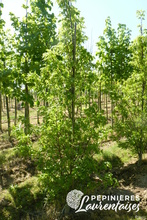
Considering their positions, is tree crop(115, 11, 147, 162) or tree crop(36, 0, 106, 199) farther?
tree crop(115, 11, 147, 162)

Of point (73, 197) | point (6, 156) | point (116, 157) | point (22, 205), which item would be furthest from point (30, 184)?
point (116, 157)

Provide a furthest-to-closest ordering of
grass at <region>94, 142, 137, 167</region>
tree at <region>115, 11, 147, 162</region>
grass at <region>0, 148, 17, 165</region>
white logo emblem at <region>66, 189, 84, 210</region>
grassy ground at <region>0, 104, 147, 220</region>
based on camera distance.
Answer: grass at <region>0, 148, 17, 165</region> → grass at <region>94, 142, 137, 167</region> → tree at <region>115, 11, 147, 162</region> → grassy ground at <region>0, 104, 147, 220</region> → white logo emblem at <region>66, 189, 84, 210</region>

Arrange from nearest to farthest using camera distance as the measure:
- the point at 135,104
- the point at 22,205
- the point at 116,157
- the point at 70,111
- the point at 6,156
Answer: the point at 70,111
the point at 22,205
the point at 135,104
the point at 116,157
the point at 6,156

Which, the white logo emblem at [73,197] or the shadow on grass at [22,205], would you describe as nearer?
the white logo emblem at [73,197]

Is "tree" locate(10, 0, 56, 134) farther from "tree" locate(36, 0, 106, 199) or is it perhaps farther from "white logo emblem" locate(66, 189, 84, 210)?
"white logo emblem" locate(66, 189, 84, 210)

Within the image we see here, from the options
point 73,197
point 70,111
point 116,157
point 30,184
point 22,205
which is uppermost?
point 70,111

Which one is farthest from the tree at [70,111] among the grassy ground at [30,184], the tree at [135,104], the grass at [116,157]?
the grass at [116,157]

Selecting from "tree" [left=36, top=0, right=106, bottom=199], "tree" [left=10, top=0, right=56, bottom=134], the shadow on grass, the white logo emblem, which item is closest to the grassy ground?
the shadow on grass

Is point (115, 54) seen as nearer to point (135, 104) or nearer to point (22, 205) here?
point (135, 104)

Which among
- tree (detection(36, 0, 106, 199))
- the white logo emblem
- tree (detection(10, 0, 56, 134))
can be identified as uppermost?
tree (detection(10, 0, 56, 134))

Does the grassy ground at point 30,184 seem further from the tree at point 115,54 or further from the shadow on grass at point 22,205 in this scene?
the tree at point 115,54

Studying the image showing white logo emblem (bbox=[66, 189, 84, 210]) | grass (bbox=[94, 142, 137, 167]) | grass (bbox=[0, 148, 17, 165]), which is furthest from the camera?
grass (bbox=[0, 148, 17, 165])

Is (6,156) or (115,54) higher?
(115,54)

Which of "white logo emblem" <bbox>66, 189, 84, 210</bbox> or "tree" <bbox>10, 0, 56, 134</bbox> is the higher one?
"tree" <bbox>10, 0, 56, 134</bbox>
